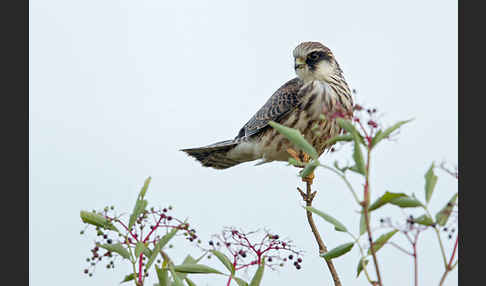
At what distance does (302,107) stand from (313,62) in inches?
16.1

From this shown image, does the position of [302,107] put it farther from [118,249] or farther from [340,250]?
[340,250]

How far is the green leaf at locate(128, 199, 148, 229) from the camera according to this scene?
1.78 metres

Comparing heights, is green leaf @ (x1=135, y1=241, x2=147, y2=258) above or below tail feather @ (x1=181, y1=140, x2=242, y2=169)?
below

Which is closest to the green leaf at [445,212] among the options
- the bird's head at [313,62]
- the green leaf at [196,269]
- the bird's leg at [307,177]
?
the green leaf at [196,269]

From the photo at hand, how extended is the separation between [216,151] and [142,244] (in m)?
3.95

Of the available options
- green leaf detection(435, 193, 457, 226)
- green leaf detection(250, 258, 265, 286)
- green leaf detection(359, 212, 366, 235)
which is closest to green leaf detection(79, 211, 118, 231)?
green leaf detection(250, 258, 265, 286)

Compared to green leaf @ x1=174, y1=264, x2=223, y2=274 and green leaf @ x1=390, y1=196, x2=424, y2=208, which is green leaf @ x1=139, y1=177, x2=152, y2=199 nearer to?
green leaf @ x1=174, y1=264, x2=223, y2=274

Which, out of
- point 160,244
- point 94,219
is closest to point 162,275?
point 160,244

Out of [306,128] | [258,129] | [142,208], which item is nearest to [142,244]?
[142,208]

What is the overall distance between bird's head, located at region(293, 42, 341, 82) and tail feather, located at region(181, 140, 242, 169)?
43.1 inches

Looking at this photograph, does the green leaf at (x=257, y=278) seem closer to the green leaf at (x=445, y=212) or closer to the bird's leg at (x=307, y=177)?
the green leaf at (x=445, y=212)

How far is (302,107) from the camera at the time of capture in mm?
4988

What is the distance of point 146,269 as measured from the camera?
5.49ft

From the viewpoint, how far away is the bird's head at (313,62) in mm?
4863
